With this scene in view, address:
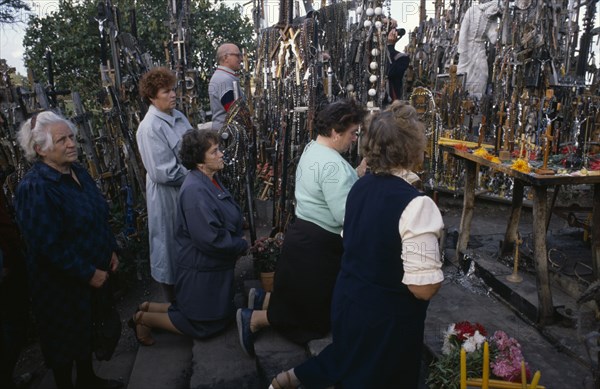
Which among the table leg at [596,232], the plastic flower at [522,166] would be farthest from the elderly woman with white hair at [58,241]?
the table leg at [596,232]

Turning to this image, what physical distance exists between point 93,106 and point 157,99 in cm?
804

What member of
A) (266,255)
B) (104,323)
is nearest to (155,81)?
(266,255)

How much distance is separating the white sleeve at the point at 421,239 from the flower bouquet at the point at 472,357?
109 cm

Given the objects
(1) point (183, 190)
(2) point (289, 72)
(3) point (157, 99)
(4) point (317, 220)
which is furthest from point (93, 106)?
(4) point (317, 220)

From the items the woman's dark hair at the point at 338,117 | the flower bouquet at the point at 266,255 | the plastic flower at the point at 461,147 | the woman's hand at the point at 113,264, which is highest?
the woman's dark hair at the point at 338,117

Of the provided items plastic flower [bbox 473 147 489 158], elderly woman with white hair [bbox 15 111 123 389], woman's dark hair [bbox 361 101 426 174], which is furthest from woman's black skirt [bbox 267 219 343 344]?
plastic flower [bbox 473 147 489 158]

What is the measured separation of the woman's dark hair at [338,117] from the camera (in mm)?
2793

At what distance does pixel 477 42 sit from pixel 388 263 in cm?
769

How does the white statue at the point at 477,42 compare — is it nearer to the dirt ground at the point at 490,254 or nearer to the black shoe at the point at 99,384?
the dirt ground at the point at 490,254

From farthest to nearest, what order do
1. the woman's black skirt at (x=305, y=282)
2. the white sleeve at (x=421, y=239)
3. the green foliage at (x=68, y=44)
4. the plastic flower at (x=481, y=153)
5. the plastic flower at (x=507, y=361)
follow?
1. the green foliage at (x=68, y=44)
2. the plastic flower at (x=481, y=153)
3. the woman's black skirt at (x=305, y=282)
4. the plastic flower at (x=507, y=361)
5. the white sleeve at (x=421, y=239)

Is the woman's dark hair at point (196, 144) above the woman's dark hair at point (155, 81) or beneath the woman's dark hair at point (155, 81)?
beneath

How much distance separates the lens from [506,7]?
767 cm

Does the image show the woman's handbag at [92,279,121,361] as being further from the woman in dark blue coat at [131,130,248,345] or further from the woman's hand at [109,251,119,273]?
the woman in dark blue coat at [131,130,248,345]

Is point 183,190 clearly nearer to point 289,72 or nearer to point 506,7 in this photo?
point 289,72
